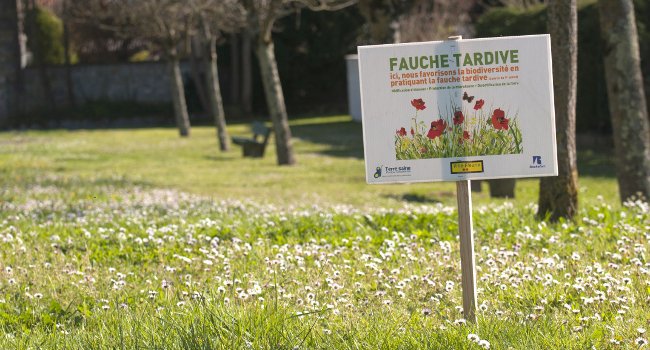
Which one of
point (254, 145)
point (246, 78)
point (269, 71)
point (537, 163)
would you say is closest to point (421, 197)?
point (269, 71)

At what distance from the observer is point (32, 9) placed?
43.8 metres

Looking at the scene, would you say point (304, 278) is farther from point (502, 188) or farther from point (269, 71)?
point (269, 71)

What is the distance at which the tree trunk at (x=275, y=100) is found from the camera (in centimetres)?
2220

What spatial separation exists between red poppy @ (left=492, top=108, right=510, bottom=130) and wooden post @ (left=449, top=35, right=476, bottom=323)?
0.36 meters

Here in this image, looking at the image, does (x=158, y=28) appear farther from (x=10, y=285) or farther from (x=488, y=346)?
(x=488, y=346)

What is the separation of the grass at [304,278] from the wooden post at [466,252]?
0.46ft

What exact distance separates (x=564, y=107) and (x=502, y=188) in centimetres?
622

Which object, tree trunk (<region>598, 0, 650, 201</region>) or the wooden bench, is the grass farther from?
the wooden bench

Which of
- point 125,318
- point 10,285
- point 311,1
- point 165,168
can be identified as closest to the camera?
point 125,318

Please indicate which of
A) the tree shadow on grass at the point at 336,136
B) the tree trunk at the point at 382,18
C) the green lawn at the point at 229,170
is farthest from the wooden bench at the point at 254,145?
the tree trunk at the point at 382,18

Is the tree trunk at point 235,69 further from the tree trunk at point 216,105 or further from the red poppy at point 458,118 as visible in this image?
the red poppy at point 458,118

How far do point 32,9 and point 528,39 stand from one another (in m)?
40.6

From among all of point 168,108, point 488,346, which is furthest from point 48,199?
point 168,108

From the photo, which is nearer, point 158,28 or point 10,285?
point 10,285
